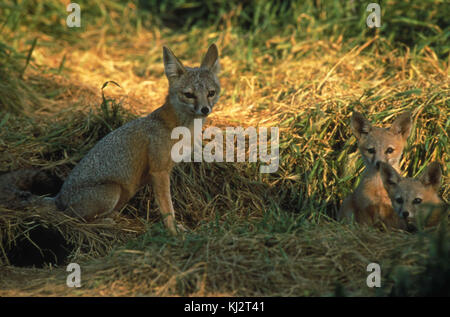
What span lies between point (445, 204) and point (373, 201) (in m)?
0.63

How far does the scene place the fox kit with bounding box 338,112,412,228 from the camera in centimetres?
455

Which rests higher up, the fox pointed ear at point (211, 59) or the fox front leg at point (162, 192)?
the fox pointed ear at point (211, 59)

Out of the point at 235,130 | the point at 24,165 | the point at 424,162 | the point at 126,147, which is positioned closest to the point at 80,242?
the point at 126,147

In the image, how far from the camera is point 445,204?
4.62m

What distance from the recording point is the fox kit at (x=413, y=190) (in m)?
4.21

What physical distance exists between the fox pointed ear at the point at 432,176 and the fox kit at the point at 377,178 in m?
0.36

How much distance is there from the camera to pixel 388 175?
170 inches

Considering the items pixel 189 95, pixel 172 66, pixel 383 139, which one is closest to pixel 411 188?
pixel 383 139

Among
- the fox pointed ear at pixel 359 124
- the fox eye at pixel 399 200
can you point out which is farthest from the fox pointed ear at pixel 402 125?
the fox eye at pixel 399 200

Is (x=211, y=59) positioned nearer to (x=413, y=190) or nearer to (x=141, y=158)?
(x=141, y=158)

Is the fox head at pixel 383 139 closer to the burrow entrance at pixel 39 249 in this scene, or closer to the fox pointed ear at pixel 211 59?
the fox pointed ear at pixel 211 59

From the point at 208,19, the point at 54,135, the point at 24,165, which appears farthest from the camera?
the point at 208,19
